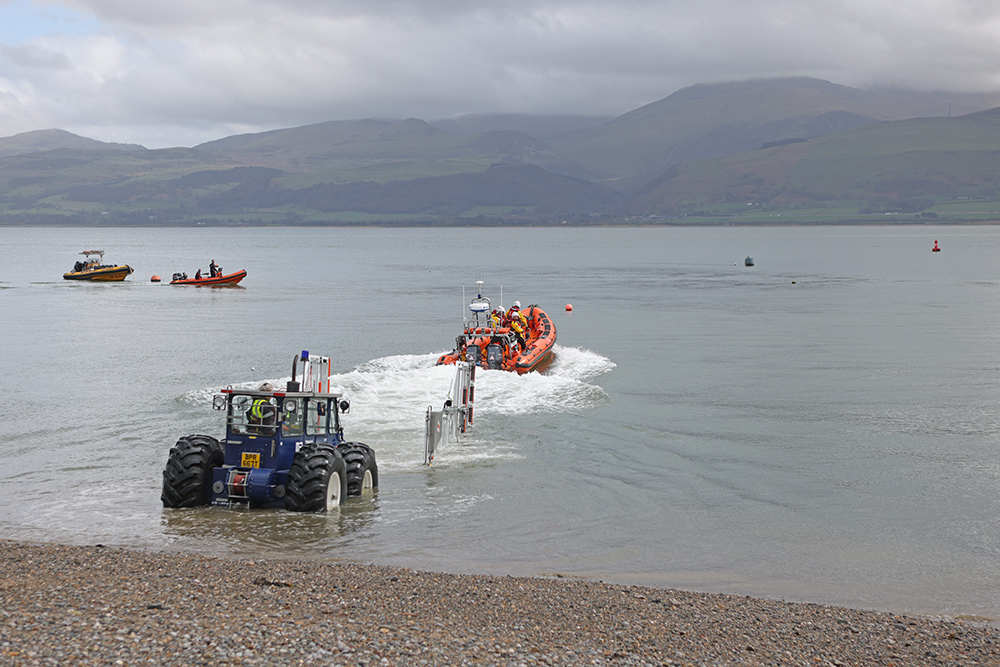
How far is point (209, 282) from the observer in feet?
265

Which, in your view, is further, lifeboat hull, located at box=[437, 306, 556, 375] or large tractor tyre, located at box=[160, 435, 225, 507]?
lifeboat hull, located at box=[437, 306, 556, 375]

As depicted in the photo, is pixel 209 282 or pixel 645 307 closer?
pixel 645 307

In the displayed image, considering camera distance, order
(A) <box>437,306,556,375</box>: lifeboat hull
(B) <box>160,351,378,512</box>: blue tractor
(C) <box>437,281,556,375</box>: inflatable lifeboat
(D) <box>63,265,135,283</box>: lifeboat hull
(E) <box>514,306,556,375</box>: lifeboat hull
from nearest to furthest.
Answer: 1. (B) <box>160,351,378,512</box>: blue tractor
2. (A) <box>437,306,556,375</box>: lifeboat hull
3. (C) <box>437,281,556,375</box>: inflatable lifeboat
4. (E) <box>514,306,556,375</box>: lifeboat hull
5. (D) <box>63,265,135,283</box>: lifeboat hull

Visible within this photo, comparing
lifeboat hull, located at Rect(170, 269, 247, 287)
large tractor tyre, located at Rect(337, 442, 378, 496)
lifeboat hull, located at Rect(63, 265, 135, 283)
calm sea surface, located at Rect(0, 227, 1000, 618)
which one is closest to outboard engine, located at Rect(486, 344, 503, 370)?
calm sea surface, located at Rect(0, 227, 1000, 618)

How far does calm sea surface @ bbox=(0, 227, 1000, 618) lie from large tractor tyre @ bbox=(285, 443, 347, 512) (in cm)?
33

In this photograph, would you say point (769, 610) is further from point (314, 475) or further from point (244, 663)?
point (314, 475)

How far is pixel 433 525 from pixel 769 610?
6.44 metres

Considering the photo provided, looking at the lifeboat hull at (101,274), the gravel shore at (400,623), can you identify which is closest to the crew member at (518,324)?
the gravel shore at (400,623)

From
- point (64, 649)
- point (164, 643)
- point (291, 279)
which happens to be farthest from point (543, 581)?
point (291, 279)

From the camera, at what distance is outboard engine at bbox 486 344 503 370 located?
32.8 m

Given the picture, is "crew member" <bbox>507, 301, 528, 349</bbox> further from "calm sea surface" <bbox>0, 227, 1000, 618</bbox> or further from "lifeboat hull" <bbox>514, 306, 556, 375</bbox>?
"calm sea surface" <bbox>0, 227, 1000, 618</bbox>

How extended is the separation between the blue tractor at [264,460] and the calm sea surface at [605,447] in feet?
1.29

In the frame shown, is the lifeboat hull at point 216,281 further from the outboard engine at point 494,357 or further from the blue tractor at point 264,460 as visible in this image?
the blue tractor at point 264,460

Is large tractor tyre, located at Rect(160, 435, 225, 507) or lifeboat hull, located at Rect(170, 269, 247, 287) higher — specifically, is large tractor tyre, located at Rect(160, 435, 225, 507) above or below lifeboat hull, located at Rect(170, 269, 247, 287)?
below
